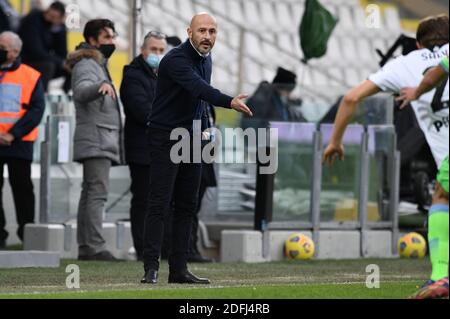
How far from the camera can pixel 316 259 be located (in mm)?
15945

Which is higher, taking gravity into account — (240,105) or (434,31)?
(434,31)

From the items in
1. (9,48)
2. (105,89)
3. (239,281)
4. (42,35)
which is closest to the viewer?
(239,281)

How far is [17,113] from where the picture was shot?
15258 mm

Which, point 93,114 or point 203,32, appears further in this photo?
point 93,114

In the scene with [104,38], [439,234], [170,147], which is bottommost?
[439,234]

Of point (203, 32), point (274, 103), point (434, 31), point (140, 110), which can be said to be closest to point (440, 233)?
point (434, 31)

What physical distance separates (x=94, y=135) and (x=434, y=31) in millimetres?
5155

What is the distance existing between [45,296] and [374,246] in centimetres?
827

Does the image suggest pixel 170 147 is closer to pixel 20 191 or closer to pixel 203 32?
pixel 203 32

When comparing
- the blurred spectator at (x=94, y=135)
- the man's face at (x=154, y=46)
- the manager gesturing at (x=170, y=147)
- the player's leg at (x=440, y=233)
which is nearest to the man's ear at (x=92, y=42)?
the blurred spectator at (x=94, y=135)

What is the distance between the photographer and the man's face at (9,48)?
49.3ft

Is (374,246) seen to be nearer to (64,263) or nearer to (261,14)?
(64,263)

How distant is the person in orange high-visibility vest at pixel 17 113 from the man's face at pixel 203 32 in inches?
195

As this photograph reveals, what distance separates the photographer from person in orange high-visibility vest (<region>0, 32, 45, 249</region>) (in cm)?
1514
